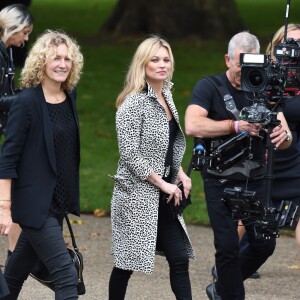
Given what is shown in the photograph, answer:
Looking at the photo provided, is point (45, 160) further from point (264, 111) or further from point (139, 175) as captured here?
point (264, 111)

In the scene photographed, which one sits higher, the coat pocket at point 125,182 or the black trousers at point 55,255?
the coat pocket at point 125,182

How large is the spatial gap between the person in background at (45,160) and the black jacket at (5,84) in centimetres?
117

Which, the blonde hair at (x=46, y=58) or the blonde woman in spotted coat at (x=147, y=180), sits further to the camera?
the blonde woman in spotted coat at (x=147, y=180)

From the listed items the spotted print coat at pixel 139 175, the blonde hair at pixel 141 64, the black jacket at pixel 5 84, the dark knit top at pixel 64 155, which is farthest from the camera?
the black jacket at pixel 5 84

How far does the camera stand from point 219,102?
686cm

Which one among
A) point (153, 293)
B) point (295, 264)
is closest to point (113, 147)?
point (295, 264)

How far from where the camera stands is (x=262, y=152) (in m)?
6.82

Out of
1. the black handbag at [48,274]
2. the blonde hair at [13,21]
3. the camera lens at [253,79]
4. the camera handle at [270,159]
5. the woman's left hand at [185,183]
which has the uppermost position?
the blonde hair at [13,21]

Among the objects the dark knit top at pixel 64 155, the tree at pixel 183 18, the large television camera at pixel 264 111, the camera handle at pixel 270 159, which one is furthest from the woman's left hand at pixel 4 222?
the tree at pixel 183 18

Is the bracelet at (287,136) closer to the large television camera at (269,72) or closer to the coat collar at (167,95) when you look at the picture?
the large television camera at (269,72)

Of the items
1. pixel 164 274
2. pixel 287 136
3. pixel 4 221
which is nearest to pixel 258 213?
pixel 287 136

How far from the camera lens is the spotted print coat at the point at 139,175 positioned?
6570 millimetres

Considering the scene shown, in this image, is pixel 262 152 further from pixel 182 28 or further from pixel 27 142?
pixel 182 28

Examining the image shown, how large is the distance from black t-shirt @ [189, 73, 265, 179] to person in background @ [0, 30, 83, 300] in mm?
888
